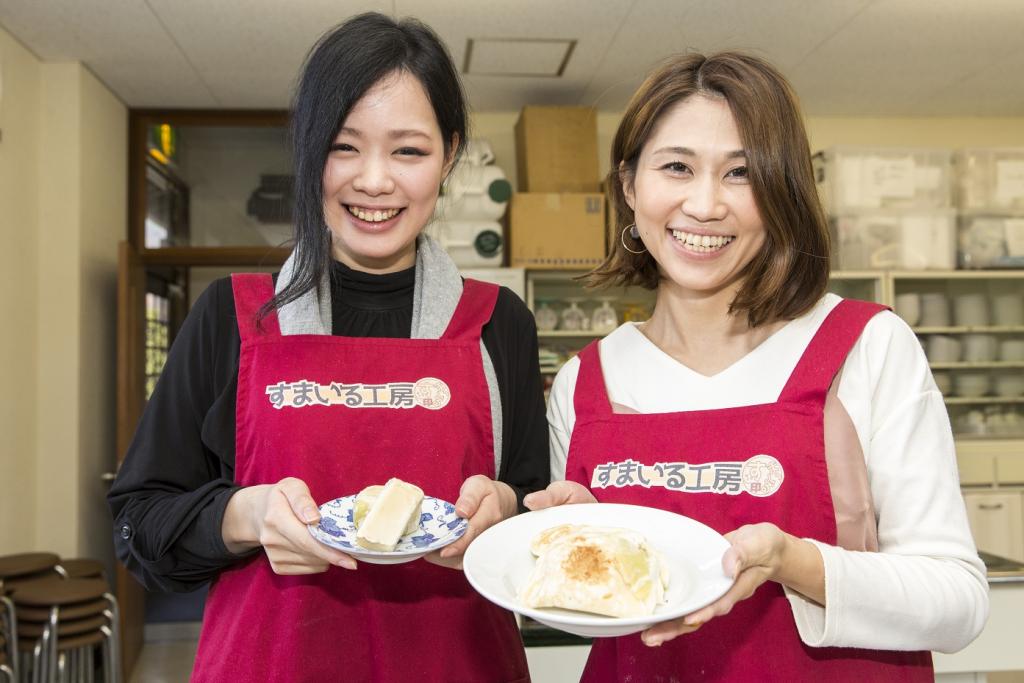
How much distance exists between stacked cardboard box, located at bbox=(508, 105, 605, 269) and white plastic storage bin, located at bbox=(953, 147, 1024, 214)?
2.09 meters

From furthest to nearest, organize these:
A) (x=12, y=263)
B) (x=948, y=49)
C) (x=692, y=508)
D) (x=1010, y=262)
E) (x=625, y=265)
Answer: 1. (x=1010, y=262)
2. (x=948, y=49)
3. (x=12, y=263)
4. (x=625, y=265)
5. (x=692, y=508)

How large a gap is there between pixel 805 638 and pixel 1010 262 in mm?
4744

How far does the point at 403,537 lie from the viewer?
114 cm

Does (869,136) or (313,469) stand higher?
(869,136)

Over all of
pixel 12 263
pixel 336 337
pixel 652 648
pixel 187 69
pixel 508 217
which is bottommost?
pixel 652 648

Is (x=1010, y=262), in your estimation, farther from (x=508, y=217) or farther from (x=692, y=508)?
(x=692, y=508)

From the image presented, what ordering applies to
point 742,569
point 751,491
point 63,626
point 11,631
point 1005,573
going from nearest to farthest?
point 742,569, point 751,491, point 1005,573, point 11,631, point 63,626

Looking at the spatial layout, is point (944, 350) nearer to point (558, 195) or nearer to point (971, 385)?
point (971, 385)

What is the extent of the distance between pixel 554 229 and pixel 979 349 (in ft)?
8.31

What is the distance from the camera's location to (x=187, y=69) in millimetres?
4762

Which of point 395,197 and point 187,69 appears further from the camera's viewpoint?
point 187,69

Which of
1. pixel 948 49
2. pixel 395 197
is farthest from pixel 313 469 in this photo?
pixel 948 49

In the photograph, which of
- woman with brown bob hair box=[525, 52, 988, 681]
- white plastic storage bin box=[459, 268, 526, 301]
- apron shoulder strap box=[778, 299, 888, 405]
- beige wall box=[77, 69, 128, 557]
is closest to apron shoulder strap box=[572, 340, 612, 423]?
woman with brown bob hair box=[525, 52, 988, 681]

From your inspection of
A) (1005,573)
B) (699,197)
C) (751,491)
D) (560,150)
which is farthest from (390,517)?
(560,150)
